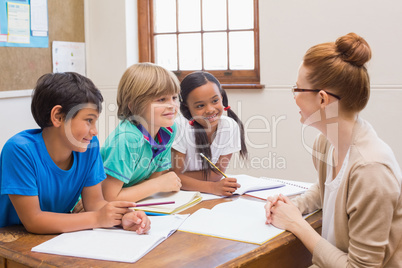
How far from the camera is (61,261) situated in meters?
1.21

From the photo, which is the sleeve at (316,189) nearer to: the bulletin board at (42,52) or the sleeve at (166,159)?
the sleeve at (166,159)

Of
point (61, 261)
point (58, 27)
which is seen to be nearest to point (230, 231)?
point (61, 261)

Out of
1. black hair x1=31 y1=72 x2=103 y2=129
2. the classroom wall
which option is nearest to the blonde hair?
black hair x1=31 y1=72 x2=103 y2=129

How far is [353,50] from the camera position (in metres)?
1.39

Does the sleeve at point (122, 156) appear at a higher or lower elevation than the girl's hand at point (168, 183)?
higher

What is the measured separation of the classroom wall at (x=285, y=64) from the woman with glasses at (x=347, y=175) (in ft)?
5.28

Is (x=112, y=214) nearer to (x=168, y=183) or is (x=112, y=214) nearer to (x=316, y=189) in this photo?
(x=168, y=183)

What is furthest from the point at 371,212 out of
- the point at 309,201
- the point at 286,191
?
the point at 286,191

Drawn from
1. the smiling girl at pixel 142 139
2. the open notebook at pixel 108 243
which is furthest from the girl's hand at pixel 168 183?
the open notebook at pixel 108 243

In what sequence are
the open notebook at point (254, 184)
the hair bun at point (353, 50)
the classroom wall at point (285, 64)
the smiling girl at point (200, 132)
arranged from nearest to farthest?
the hair bun at point (353, 50)
the open notebook at point (254, 184)
the smiling girl at point (200, 132)
the classroom wall at point (285, 64)

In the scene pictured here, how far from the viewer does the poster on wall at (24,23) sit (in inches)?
125

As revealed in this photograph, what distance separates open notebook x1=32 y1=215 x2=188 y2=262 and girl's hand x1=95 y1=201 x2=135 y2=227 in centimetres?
2

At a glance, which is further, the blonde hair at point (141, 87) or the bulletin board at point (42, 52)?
the bulletin board at point (42, 52)

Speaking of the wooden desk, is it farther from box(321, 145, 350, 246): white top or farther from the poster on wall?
the poster on wall
